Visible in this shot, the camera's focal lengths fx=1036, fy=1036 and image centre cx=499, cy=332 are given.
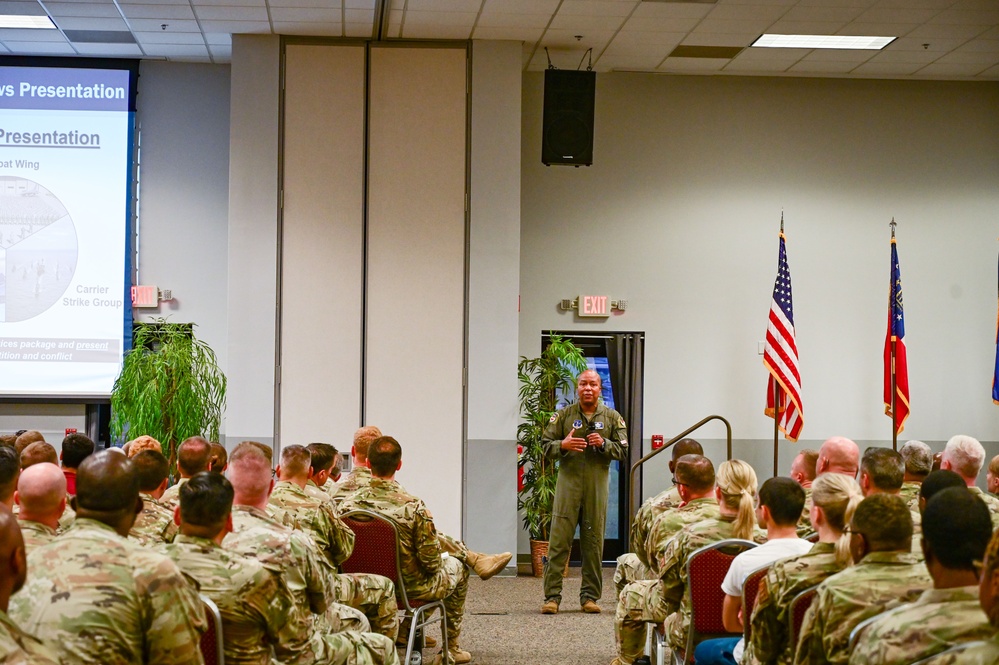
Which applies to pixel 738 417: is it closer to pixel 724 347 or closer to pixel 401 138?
pixel 724 347

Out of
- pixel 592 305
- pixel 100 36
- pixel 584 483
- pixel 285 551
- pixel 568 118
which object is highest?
pixel 100 36

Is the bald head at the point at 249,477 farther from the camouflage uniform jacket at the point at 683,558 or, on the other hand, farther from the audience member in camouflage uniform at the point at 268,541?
the camouflage uniform jacket at the point at 683,558

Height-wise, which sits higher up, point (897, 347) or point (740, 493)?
point (897, 347)

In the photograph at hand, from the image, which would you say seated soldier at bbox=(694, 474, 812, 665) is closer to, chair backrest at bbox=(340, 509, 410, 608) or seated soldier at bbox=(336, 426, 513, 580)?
chair backrest at bbox=(340, 509, 410, 608)

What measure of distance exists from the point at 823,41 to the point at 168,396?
6.29 metres

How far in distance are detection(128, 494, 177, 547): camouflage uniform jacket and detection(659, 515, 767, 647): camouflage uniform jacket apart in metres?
2.04

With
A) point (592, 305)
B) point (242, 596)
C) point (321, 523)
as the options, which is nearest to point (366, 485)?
point (321, 523)

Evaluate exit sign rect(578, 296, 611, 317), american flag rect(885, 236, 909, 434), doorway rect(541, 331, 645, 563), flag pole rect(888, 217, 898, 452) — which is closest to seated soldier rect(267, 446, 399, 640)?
doorway rect(541, 331, 645, 563)

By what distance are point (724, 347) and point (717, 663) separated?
609cm

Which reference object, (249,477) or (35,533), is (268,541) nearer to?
(249,477)

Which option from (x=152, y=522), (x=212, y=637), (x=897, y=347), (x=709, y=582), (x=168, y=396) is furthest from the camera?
(x=897, y=347)

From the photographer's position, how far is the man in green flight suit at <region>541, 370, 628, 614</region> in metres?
7.37

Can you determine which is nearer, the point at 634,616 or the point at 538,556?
the point at 634,616

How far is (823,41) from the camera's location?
8953mm
